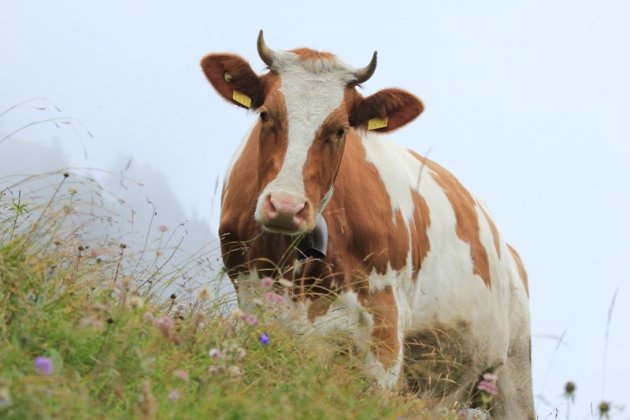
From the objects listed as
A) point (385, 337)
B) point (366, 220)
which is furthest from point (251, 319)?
point (366, 220)

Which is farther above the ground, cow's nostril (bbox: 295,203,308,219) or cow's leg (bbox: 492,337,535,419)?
cow's nostril (bbox: 295,203,308,219)

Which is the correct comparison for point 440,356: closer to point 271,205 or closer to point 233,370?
point 271,205

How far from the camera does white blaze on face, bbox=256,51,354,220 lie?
20.3ft

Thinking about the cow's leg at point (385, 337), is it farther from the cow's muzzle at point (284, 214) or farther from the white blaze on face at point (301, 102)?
the white blaze on face at point (301, 102)

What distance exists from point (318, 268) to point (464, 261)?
2.13m

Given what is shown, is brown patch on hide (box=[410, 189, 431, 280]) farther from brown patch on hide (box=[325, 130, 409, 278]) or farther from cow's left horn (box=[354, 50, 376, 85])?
cow's left horn (box=[354, 50, 376, 85])

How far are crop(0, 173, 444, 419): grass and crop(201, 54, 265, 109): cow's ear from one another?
1662mm

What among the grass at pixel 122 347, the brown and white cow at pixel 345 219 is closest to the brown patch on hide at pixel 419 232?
the brown and white cow at pixel 345 219

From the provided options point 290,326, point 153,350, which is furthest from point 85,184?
point 153,350

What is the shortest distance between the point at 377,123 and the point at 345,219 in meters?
0.78

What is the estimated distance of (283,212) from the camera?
19.4 feet

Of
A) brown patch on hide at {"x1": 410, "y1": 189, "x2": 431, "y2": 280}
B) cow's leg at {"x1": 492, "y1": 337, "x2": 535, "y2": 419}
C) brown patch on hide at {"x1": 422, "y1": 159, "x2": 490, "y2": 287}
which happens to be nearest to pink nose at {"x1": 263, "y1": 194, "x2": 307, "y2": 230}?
brown patch on hide at {"x1": 410, "y1": 189, "x2": 431, "y2": 280}

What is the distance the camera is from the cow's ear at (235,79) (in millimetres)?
7020

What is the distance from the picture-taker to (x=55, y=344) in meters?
4.00
